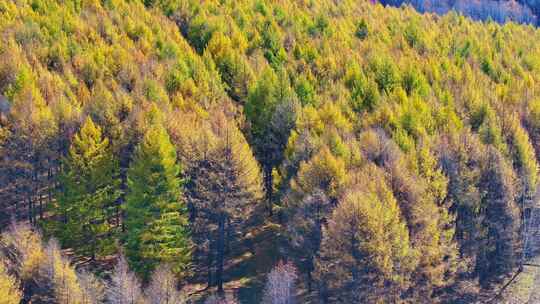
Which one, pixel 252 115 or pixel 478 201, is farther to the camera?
pixel 252 115

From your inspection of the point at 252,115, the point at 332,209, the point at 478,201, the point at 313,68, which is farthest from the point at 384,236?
the point at 313,68

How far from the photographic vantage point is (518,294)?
5084 centimetres

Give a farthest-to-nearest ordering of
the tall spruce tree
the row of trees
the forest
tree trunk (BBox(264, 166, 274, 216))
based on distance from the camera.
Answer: tree trunk (BBox(264, 166, 274, 216)), the tall spruce tree, the forest, the row of trees

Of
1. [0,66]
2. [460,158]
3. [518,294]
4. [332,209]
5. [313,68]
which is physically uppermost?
[313,68]

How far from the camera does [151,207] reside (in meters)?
42.6

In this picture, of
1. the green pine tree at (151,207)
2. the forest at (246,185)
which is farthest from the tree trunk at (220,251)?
the green pine tree at (151,207)

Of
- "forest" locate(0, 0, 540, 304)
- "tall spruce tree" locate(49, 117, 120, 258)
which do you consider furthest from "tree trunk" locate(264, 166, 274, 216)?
"tall spruce tree" locate(49, 117, 120, 258)

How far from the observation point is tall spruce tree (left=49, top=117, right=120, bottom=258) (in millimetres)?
44219

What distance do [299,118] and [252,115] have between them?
18.7ft

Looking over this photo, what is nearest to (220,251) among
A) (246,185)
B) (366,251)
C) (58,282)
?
(246,185)

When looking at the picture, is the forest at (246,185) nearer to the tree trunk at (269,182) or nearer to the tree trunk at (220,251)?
the tree trunk at (220,251)

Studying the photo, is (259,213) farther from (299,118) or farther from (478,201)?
(478,201)

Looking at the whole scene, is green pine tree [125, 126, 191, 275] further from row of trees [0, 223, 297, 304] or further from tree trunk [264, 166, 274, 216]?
tree trunk [264, 166, 274, 216]

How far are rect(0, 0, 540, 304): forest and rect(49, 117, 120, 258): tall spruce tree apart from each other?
10cm
